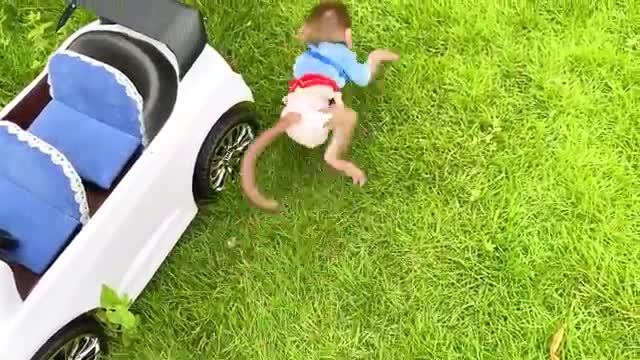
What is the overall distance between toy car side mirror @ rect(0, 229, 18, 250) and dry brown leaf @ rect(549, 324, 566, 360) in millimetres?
1239

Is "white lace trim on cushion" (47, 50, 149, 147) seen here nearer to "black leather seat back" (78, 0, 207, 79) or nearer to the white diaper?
"black leather seat back" (78, 0, 207, 79)

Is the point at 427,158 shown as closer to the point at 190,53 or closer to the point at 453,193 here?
the point at 453,193

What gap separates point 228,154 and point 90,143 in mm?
390

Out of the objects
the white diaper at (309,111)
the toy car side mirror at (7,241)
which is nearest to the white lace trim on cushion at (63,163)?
the toy car side mirror at (7,241)

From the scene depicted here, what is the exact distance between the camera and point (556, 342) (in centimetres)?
227

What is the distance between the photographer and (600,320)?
2.29m

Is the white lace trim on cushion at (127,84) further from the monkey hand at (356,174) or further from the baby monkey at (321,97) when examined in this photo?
the monkey hand at (356,174)

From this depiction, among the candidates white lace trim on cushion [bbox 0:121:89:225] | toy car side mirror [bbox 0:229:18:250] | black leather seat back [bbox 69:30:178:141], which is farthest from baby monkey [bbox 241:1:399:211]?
toy car side mirror [bbox 0:229:18:250]

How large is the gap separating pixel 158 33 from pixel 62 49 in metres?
0.33

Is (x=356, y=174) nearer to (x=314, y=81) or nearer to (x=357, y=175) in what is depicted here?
(x=357, y=175)

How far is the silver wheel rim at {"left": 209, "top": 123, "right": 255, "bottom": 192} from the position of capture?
94.5 inches

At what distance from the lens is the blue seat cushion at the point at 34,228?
209 centimetres

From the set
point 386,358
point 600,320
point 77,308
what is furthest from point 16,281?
point 600,320

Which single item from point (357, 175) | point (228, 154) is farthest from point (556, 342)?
point (228, 154)
